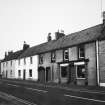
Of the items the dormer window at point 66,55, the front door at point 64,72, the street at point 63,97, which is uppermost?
the dormer window at point 66,55

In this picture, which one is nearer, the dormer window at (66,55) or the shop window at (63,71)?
the shop window at (63,71)

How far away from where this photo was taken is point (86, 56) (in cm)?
2478

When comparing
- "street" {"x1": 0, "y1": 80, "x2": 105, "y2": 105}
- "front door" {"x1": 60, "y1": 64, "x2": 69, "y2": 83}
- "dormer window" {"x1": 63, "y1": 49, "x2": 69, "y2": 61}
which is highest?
"dormer window" {"x1": 63, "y1": 49, "x2": 69, "y2": 61}

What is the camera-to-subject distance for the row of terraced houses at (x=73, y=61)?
22828mm

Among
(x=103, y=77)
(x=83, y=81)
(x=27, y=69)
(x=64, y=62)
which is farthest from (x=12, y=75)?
(x=103, y=77)

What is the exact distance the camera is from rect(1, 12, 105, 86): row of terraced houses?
2283 cm

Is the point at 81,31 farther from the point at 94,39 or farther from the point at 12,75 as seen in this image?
the point at 12,75

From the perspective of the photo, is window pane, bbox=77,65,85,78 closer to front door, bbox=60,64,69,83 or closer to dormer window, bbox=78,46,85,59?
dormer window, bbox=78,46,85,59

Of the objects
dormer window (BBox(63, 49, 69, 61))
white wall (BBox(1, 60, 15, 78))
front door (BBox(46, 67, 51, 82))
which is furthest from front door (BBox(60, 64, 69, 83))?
white wall (BBox(1, 60, 15, 78))

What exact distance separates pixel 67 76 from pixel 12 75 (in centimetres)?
2937

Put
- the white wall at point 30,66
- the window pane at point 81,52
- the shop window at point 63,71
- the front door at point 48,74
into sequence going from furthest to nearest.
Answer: the white wall at point 30,66 → the front door at point 48,74 → the shop window at point 63,71 → the window pane at point 81,52

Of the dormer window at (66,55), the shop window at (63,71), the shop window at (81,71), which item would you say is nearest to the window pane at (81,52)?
the shop window at (81,71)

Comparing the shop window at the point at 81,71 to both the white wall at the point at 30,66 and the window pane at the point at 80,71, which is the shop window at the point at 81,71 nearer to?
the window pane at the point at 80,71

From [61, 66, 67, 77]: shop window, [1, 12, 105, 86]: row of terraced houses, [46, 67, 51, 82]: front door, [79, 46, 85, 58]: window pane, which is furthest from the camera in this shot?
[46, 67, 51, 82]: front door
